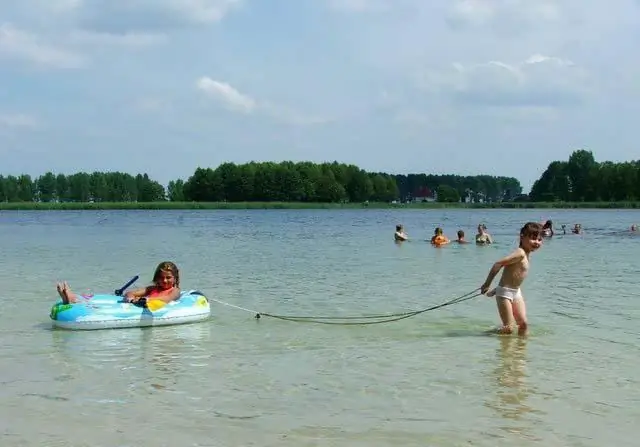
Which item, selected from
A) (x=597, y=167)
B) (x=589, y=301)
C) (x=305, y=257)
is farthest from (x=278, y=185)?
(x=589, y=301)

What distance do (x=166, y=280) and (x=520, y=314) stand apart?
596 centimetres

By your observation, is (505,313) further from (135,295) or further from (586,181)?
(586,181)

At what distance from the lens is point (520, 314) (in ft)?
42.3

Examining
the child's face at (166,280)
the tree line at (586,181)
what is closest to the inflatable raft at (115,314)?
the child's face at (166,280)

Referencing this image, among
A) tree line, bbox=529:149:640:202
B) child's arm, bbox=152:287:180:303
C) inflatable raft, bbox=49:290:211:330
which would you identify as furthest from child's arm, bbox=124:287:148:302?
tree line, bbox=529:149:640:202

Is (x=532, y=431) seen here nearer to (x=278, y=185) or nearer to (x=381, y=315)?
(x=381, y=315)

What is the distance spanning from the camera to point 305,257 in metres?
32.4

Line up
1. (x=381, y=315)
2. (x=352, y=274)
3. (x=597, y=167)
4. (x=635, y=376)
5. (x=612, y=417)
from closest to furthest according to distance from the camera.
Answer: (x=612, y=417) < (x=635, y=376) < (x=381, y=315) < (x=352, y=274) < (x=597, y=167)

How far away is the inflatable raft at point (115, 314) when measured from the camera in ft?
44.9

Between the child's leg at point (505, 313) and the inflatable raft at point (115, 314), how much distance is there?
5.16m

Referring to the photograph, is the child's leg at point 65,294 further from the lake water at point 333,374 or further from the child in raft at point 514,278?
the child in raft at point 514,278

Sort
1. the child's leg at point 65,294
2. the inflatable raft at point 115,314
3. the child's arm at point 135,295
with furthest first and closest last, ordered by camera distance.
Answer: the child's arm at point 135,295, the child's leg at point 65,294, the inflatable raft at point 115,314

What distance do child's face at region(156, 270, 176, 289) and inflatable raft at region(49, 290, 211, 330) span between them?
35 centimetres

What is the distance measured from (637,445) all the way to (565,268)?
65.6 ft
